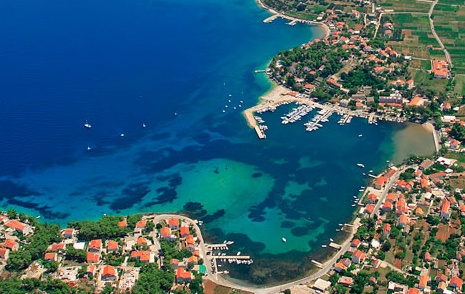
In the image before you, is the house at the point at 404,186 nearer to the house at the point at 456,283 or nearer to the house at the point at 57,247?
the house at the point at 456,283

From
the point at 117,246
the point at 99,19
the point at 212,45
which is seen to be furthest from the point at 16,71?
the point at 117,246

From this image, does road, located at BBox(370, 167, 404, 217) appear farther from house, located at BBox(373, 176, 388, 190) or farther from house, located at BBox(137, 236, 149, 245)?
house, located at BBox(137, 236, 149, 245)

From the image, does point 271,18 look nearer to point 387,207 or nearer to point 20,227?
point 387,207

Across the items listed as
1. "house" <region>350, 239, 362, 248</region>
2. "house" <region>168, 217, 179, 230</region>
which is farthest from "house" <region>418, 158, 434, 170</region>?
"house" <region>168, 217, 179, 230</region>

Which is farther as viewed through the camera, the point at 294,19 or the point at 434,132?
the point at 294,19

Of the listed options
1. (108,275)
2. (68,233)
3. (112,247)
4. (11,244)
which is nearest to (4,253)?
(11,244)

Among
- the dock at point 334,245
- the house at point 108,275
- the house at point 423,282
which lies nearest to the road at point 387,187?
the dock at point 334,245
